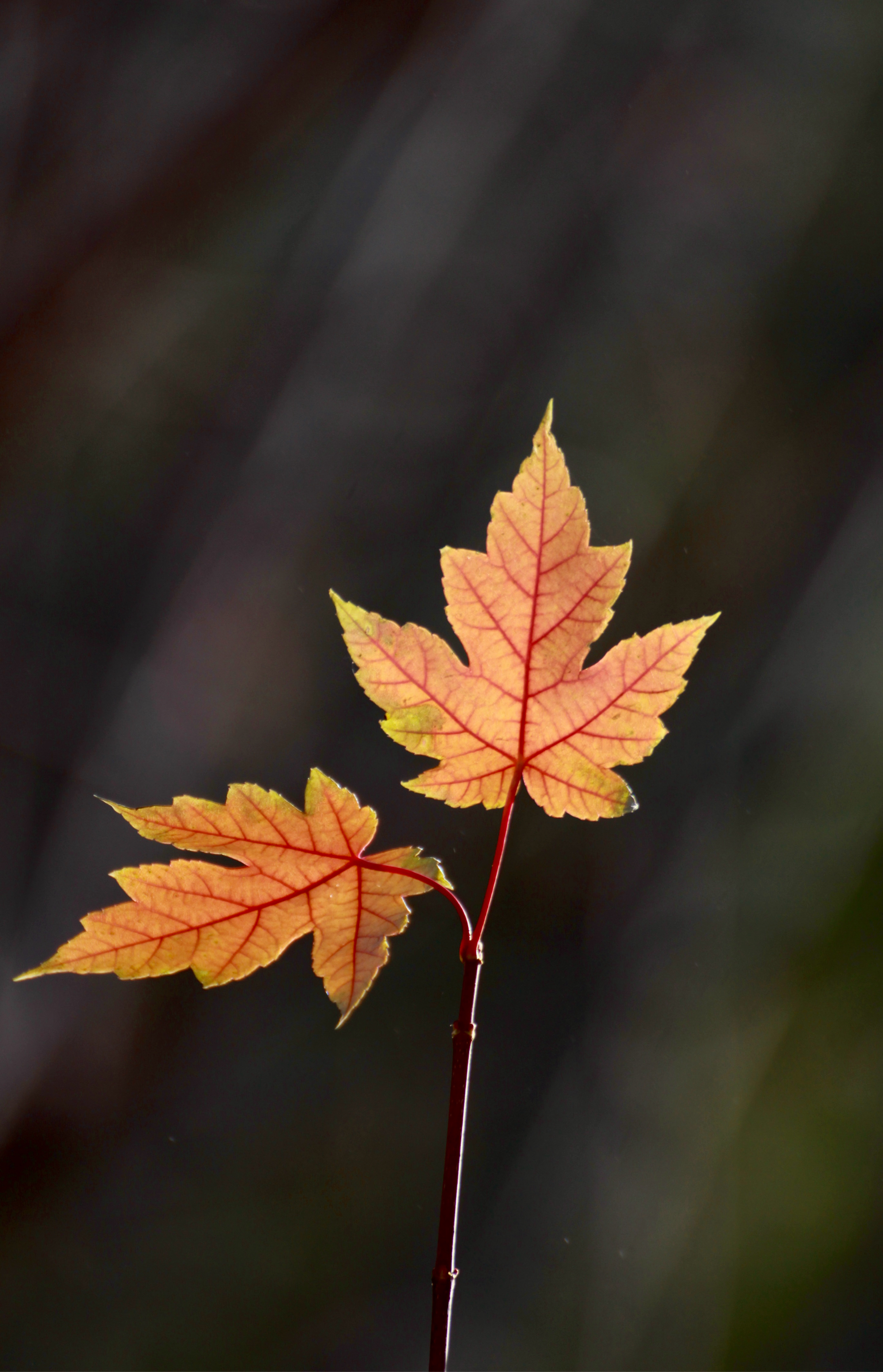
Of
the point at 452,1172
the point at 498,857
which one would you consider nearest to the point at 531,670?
the point at 498,857

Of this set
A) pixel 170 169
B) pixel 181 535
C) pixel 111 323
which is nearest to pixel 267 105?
pixel 170 169

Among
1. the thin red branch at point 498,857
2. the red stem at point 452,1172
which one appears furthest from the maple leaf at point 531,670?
the red stem at point 452,1172

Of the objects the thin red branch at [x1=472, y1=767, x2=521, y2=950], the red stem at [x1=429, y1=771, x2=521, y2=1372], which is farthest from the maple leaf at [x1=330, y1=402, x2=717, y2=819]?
the red stem at [x1=429, y1=771, x2=521, y2=1372]

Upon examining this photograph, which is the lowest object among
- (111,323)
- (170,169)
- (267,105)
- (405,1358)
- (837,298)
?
(405,1358)

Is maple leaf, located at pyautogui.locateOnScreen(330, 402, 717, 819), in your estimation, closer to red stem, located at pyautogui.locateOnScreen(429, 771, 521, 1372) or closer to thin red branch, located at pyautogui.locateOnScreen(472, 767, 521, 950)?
thin red branch, located at pyautogui.locateOnScreen(472, 767, 521, 950)

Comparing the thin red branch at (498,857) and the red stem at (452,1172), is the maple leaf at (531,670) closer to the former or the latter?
the thin red branch at (498,857)

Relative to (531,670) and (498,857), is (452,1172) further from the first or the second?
(531,670)

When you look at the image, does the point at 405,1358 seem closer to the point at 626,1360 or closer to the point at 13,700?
the point at 626,1360
